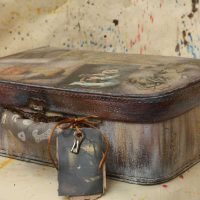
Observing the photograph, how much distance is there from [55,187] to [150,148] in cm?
22

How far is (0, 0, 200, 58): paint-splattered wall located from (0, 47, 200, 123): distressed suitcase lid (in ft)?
0.71

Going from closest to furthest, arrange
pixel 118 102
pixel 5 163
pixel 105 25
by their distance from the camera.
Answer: pixel 118 102 → pixel 5 163 → pixel 105 25

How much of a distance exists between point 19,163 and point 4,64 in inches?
9.9

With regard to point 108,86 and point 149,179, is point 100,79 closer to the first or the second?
point 108,86

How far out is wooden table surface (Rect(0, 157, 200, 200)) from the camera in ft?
3.34

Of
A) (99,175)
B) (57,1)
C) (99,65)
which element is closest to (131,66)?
(99,65)

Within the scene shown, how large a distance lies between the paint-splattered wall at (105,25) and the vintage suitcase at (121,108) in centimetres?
25

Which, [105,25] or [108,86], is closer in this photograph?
[108,86]

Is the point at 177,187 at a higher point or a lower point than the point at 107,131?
lower

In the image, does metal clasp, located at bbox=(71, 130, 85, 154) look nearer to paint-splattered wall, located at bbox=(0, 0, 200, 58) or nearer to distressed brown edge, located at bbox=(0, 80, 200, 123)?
distressed brown edge, located at bbox=(0, 80, 200, 123)

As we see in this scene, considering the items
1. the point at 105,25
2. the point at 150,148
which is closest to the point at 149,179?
the point at 150,148

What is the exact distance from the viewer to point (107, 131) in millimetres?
1043

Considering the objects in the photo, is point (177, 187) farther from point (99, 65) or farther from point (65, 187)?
point (99, 65)

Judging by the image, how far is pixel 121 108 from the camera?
101 cm
